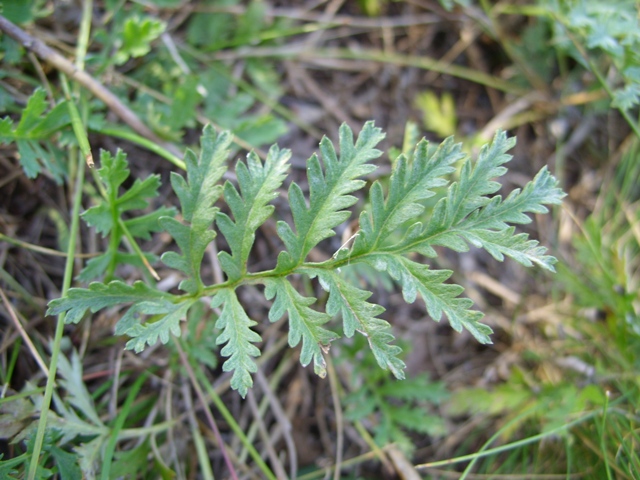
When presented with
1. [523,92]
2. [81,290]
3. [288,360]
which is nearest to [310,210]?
[81,290]

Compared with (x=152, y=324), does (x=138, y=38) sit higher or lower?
higher

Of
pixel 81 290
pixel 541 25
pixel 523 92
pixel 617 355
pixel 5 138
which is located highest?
pixel 541 25

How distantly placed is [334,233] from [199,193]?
509 mm

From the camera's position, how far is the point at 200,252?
1822mm

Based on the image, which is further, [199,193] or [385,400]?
[385,400]

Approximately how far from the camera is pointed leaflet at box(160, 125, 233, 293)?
177 cm

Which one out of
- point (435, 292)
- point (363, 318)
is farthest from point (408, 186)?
point (363, 318)

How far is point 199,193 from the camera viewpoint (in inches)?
70.1

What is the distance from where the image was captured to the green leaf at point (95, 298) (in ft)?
5.54

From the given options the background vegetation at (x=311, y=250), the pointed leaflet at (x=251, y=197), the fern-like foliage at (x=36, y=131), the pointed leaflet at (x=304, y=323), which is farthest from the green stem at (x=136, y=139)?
the pointed leaflet at (x=304, y=323)

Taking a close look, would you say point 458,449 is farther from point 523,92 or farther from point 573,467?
point 523,92

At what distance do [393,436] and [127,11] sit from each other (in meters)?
2.64

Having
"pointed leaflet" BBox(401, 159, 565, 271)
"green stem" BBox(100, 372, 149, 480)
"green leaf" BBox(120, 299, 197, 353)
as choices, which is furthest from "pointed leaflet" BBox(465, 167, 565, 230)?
"green stem" BBox(100, 372, 149, 480)

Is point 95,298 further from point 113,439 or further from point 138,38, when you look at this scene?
point 138,38
